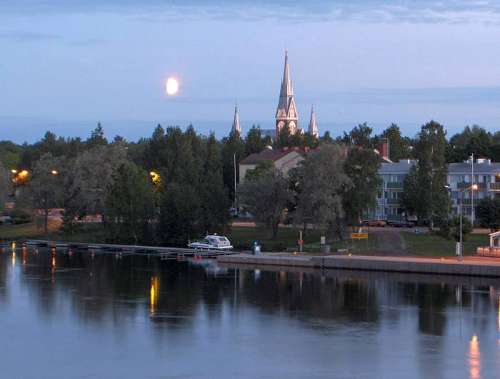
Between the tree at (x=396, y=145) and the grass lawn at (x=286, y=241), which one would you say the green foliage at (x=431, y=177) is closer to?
the grass lawn at (x=286, y=241)

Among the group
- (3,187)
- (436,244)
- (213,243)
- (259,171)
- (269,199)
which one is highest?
(259,171)

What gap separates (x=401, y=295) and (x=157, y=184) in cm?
6836

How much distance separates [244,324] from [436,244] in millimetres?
35890

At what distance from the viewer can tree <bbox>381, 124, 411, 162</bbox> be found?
150650 millimetres

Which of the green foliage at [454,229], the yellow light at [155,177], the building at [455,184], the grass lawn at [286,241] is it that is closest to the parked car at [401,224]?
the building at [455,184]


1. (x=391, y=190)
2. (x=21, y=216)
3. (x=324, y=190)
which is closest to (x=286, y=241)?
(x=324, y=190)

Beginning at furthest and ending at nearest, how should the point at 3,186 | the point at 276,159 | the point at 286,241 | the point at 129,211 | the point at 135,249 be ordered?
the point at 276,159
the point at 3,186
the point at 129,211
the point at 135,249
the point at 286,241

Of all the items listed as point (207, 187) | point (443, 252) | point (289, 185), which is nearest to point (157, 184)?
point (207, 187)

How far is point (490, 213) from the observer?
9450 centimetres

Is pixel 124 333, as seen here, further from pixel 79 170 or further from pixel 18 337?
pixel 79 170

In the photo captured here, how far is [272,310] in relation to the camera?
59031 millimetres

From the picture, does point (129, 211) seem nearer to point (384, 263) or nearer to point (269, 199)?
point (269, 199)

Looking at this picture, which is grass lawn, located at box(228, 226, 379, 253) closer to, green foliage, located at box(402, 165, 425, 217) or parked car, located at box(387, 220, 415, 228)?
green foliage, located at box(402, 165, 425, 217)

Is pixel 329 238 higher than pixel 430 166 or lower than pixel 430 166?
lower
